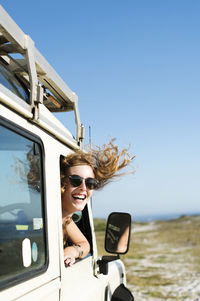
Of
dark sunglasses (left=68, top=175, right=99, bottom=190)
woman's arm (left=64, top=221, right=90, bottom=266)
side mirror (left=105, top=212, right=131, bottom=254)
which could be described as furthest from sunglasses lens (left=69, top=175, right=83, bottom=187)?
side mirror (left=105, top=212, right=131, bottom=254)

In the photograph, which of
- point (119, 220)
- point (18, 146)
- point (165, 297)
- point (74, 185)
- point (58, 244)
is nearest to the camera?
point (18, 146)

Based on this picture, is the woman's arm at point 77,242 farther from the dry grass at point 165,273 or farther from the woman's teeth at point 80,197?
the dry grass at point 165,273

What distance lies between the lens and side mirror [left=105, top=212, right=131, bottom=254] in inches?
122

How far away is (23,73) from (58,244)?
1001 millimetres

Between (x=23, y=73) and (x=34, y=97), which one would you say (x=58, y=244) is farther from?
(x=23, y=73)

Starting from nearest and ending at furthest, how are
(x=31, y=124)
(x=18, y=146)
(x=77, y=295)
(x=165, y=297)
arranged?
(x=18, y=146) < (x=31, y=124) < (x=77, y=295) < (x=165, y=297)

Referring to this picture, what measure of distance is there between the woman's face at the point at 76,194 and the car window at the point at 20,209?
54cm

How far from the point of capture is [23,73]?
8.08 feet

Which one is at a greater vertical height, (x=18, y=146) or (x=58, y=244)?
(x=18, y=146)

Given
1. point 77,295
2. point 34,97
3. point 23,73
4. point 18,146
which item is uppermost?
point 23,73

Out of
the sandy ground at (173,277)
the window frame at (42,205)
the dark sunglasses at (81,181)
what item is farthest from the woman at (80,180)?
the sandy ground at (173,277)

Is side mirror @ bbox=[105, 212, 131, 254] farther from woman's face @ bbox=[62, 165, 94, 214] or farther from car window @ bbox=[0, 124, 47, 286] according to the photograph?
car window @ bbox=[0, 124, 47, 286]

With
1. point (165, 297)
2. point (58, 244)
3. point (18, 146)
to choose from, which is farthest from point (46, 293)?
point (165, 297)

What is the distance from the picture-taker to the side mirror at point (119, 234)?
122 inches
